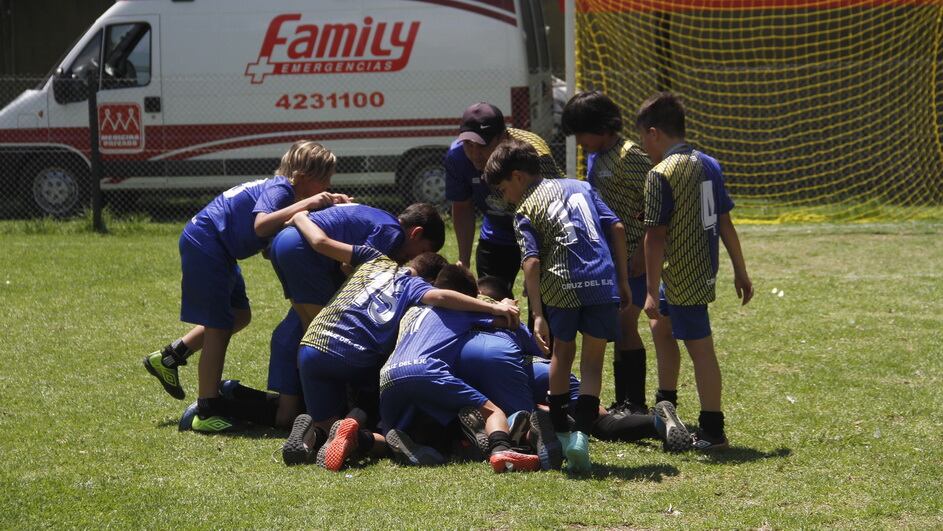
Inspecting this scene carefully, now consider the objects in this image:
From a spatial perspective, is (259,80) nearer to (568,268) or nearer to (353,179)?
(353,179)

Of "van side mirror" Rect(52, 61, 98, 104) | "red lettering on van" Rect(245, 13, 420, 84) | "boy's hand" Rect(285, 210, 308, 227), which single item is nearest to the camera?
"boy's hand" Rect(285, 210, 308, 227)

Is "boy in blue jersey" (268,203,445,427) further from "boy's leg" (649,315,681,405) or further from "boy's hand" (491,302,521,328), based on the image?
"boy's leg" (649,315,681,405)

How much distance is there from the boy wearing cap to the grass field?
3.09 feet

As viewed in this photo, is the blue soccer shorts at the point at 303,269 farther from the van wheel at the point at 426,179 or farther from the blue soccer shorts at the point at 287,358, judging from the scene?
the van wheel at the point at 426,179

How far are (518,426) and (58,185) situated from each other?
35.7ft

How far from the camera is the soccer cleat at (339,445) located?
196 inches

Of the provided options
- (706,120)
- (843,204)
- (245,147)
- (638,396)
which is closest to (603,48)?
(706,120)

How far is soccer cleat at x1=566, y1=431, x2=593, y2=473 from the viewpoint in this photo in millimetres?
4741

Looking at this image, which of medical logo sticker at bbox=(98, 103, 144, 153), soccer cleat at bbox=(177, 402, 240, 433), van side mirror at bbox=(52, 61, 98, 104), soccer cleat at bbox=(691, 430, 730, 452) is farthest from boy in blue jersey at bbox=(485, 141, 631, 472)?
van side mirror at bbox=(52, 61, 98, 104)

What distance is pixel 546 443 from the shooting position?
4875 millimetres

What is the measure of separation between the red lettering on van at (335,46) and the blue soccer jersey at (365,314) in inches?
Result: 339

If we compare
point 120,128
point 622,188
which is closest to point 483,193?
point 622,188

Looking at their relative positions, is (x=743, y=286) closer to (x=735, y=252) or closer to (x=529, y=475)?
(x=735, y=252)

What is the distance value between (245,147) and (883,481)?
10702 mm
